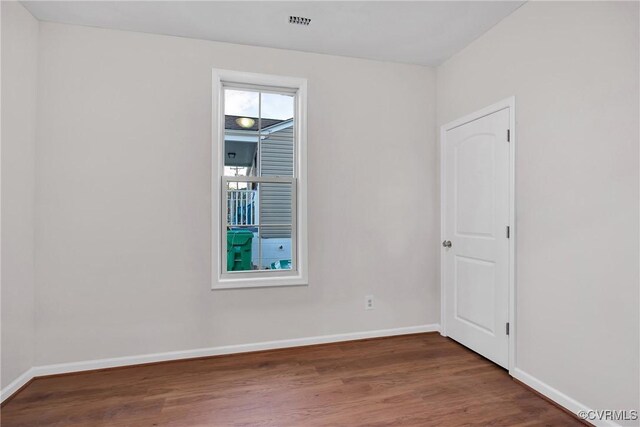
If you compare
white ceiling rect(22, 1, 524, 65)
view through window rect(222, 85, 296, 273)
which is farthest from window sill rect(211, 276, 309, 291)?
white ceiling rect(22, 1, 524, 65)

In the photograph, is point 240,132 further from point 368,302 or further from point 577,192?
point 577,192

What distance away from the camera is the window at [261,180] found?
2.97 m

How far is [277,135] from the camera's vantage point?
312 centimetres

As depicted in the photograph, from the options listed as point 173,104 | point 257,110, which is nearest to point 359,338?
point 257,110

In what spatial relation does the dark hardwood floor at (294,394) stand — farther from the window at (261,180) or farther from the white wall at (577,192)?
the window at (261,180)

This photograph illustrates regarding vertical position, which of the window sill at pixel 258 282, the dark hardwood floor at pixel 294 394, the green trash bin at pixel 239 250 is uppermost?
the green trash bin at pixel 239 250

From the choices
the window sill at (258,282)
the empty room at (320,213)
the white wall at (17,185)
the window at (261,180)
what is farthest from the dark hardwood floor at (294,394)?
the window at (261,180)

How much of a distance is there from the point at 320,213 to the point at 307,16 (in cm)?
156

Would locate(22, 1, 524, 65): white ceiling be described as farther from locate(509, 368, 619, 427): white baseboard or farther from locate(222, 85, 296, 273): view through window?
locate(509, 368, 619, 427): white baseboard

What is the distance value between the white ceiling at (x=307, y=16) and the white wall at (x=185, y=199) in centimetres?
14

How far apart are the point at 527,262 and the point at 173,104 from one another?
289 cm

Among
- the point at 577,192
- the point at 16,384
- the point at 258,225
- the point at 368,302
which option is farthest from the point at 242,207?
the point at 577,192

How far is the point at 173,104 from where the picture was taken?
2.78 m

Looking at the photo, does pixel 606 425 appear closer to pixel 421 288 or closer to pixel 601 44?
pixel 421 288
